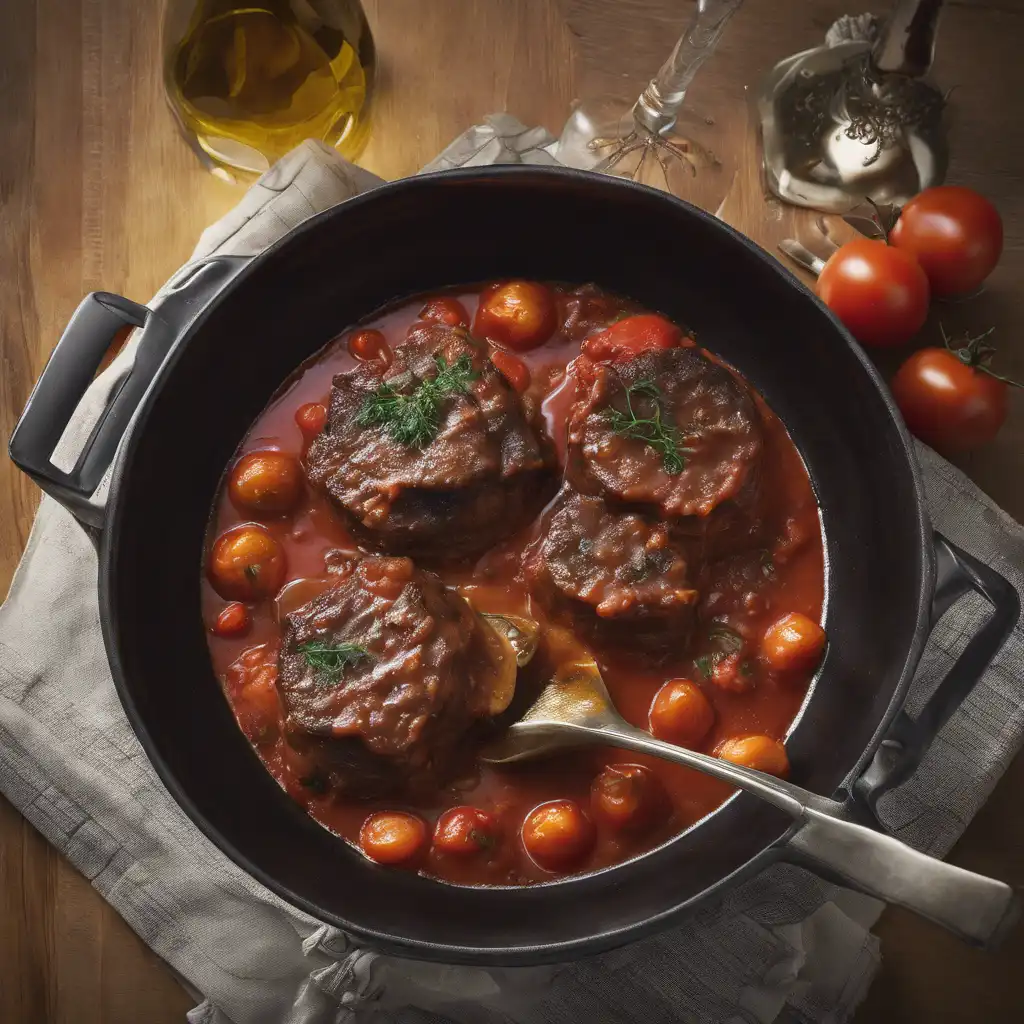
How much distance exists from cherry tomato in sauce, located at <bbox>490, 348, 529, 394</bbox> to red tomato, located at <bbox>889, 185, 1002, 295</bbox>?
1.40 metres

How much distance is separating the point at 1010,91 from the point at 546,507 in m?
2.29

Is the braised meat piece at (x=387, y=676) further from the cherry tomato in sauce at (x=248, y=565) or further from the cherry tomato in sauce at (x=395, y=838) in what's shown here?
the cherry tomato in sauce at (x=248, y=565)

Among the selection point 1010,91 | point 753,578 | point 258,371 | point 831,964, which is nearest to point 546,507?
point 753,578

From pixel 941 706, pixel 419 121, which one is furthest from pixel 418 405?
pixel 941 706

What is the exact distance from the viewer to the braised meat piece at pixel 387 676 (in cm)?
289

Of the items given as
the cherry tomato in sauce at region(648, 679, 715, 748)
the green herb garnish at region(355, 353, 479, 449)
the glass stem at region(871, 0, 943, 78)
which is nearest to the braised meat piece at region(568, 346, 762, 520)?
the green herb garnish at region(355, 353, 479, 449)

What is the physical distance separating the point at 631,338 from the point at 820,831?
164 cm

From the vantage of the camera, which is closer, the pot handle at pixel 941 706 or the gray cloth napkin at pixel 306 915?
the pot handle at pixel 941 706

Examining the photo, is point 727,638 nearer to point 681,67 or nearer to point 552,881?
point 552,881

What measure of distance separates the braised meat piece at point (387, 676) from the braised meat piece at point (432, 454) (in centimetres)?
15

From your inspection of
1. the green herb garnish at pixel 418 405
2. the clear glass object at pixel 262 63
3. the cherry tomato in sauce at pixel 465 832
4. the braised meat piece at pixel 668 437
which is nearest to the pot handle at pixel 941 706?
the braised meat piece at pixel 668 437

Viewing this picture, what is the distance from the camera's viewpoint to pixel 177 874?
337 cm

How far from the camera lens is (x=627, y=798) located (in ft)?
10.2

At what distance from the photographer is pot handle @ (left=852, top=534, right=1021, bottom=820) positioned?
9.76 ft
